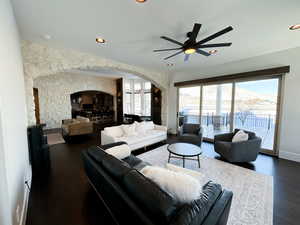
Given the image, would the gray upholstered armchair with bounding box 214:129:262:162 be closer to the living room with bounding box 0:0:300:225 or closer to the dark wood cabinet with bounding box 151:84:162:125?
the living room with bounding box 0:0:300:225

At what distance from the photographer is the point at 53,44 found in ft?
10.1

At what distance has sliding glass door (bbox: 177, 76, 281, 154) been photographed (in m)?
3.88

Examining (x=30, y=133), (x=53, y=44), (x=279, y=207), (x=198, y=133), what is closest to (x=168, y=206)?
(x=279, y=207)

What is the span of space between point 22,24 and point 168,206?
3.59 metres

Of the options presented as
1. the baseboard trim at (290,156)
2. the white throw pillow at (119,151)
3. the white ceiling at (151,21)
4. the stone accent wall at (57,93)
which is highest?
the white ceiling at (151,21)

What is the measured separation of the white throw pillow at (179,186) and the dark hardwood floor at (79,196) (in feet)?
3.68

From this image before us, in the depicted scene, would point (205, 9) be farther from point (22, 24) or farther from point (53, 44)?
point (53, 44)

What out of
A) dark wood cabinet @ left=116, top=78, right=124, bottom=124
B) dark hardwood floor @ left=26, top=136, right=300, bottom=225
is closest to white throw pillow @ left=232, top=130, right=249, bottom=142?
dark hardwood floor @ left=26, top=136, right=300, bottom=225

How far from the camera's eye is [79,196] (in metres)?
2.15

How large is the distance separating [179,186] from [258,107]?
14.6 feet

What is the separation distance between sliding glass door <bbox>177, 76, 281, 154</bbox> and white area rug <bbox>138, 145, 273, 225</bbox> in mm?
1857

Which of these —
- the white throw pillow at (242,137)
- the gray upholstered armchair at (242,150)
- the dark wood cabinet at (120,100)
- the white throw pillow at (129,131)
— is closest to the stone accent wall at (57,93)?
the dark wood cabinet at (120,100)

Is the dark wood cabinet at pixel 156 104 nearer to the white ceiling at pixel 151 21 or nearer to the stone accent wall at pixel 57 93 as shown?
the stone accent wall at pixel 57 93

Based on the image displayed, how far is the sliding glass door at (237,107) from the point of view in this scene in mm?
3875
